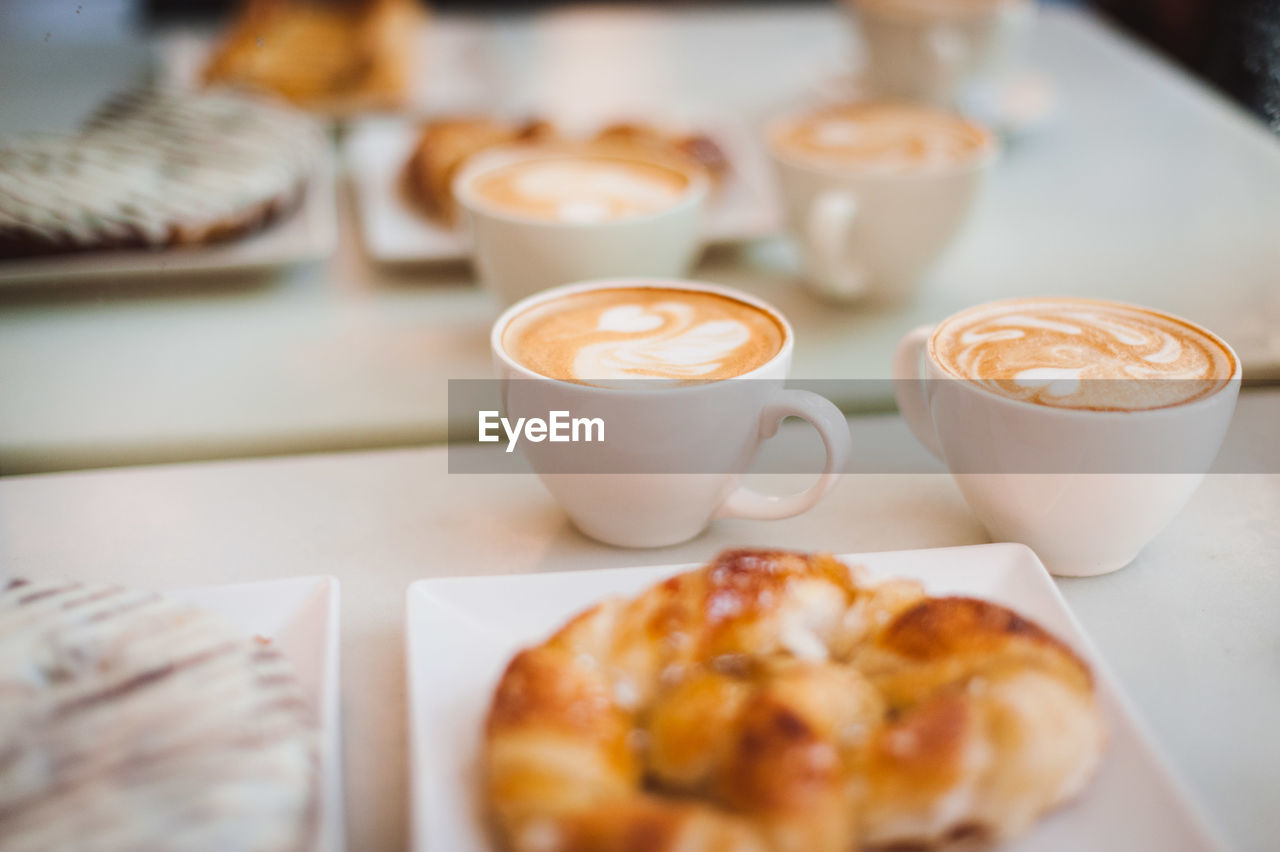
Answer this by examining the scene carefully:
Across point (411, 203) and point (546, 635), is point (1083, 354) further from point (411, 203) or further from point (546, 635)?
point (411, 203)

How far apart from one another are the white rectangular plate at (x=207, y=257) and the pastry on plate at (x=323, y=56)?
406 millimetres

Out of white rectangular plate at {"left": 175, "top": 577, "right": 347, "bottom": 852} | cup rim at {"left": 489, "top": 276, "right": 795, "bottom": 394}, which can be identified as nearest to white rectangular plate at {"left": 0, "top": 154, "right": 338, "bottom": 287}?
cup rim at {"left": 489, "top": 276, "right": 795, "bottom": 394}

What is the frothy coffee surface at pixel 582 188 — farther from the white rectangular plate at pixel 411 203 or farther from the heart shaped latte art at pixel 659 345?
the heart shaped latte art at pixel 659 345

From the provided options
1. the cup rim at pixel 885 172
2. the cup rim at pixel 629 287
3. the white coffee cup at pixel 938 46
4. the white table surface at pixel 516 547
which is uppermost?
the white coffee cup at pixel 938 46

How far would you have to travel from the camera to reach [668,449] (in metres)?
0.67

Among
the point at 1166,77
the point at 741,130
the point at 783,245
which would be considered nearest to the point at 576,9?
the point at 741,130

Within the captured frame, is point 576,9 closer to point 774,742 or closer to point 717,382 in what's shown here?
point 717,382

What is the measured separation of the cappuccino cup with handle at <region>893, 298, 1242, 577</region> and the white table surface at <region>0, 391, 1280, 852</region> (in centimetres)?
5

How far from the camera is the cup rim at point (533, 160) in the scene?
0.92 m

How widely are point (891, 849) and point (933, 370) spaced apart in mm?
310

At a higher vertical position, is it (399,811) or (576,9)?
(576,9)

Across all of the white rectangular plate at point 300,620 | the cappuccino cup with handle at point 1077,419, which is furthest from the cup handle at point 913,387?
the white rectangular plate at point 300,620

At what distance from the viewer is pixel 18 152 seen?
3.54 ft

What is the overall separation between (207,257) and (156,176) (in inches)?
4.9
